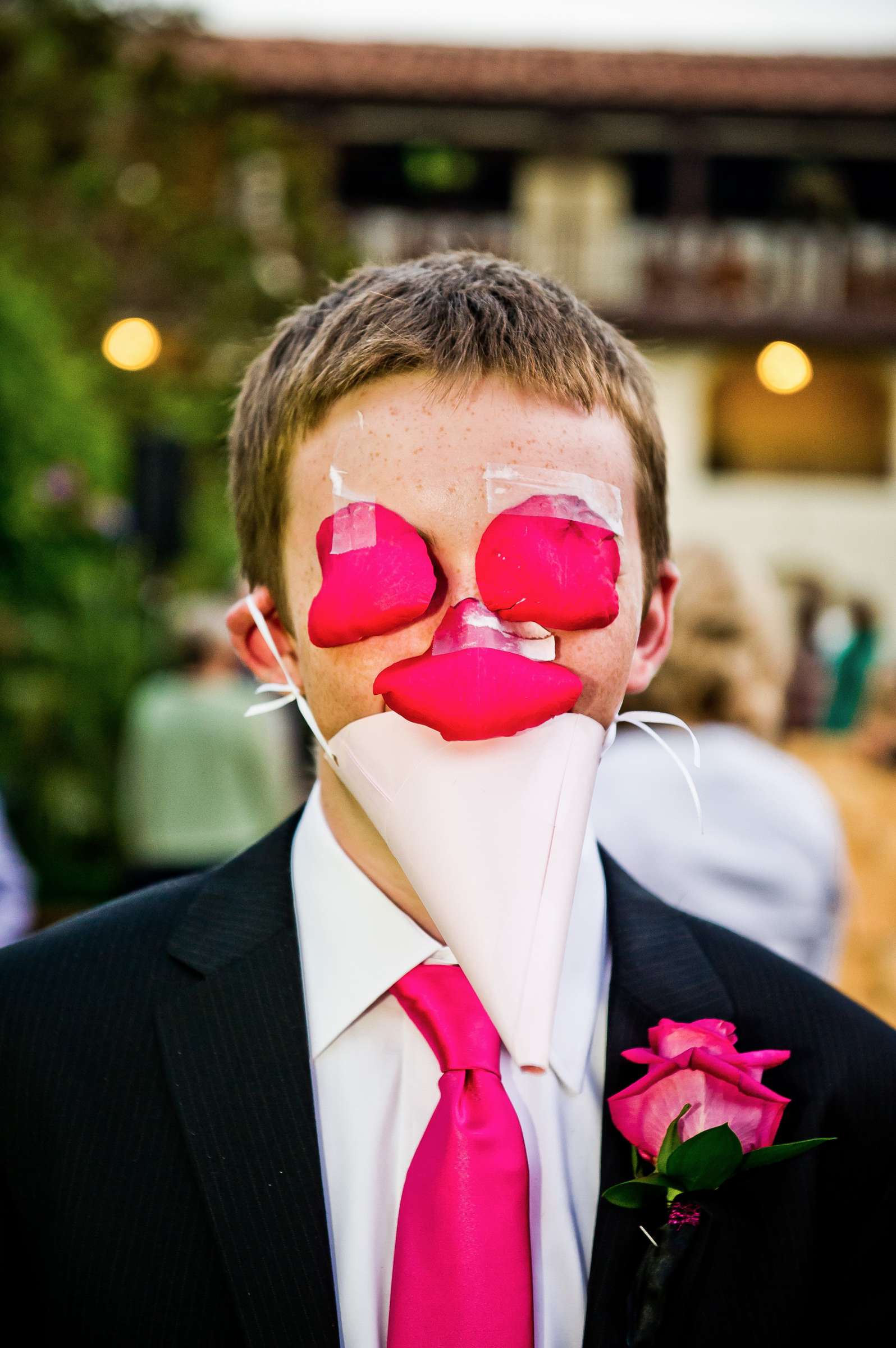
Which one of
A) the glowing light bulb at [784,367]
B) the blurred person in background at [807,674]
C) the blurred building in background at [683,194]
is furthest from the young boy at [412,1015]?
the blurred building in background at [683,194]

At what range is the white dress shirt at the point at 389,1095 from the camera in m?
1.21

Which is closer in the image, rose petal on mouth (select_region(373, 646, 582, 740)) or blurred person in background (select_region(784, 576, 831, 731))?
rose petal on mouth (select_region(373, 646, 582, 740))

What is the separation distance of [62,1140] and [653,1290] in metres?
0.60

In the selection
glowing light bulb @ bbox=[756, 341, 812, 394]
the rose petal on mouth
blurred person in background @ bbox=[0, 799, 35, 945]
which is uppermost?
glowing light bulb @ bbox=[756, 341, 812, 394]

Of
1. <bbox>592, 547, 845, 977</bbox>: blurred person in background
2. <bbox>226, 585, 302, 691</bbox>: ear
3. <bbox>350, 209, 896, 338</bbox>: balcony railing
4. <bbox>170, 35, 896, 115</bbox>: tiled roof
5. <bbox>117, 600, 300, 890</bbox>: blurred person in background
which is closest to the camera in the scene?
<bbox>226, 585, 302, 691</bbox>: ear

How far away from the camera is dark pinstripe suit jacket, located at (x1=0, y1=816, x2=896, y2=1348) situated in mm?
1172

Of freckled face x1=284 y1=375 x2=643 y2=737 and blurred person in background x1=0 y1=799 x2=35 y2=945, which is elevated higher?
freckled face x1=284 y1=375 x2=643 y2=737

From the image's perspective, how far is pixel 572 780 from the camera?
1.10 metres

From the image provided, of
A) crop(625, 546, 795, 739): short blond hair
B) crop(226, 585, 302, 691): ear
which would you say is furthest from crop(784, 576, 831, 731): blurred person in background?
crop(226, 585, 302, 691): ear

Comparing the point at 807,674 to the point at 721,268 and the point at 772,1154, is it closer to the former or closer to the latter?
the point at 772,1154

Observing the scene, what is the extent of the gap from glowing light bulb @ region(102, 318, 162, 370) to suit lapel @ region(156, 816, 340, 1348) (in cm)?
843

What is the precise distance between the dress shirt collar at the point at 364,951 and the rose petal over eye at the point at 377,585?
0.31 m

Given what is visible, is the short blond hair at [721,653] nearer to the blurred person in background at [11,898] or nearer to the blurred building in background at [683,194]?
the blurred person in background at [11,898]

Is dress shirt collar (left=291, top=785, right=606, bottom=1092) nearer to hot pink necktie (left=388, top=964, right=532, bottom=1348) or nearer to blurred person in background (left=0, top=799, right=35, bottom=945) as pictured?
hot pink necktie (left=388, top=964, right=532, bottom=1348)
